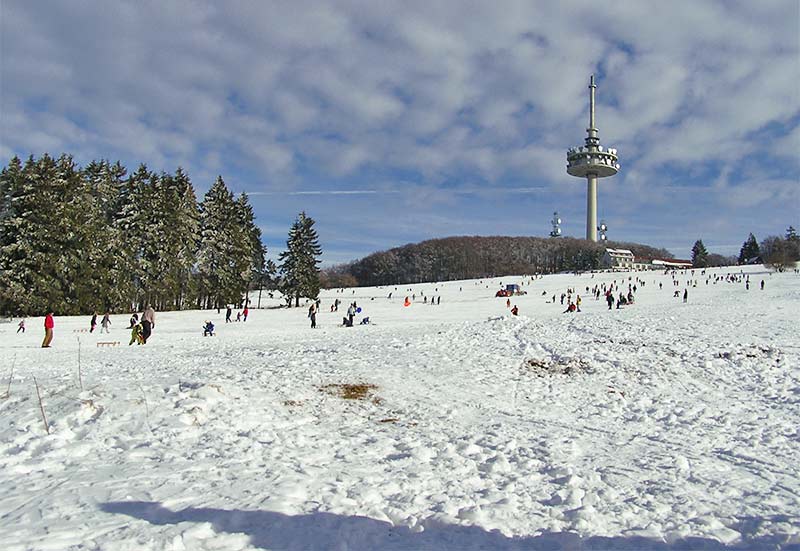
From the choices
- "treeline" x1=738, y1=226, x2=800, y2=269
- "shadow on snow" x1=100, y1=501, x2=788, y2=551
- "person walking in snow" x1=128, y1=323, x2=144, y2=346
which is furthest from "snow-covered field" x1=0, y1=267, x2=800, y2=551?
"treeline" x1=738, y1=226, x2=800, y2=269

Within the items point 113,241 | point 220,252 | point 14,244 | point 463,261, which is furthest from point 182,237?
point 463,261

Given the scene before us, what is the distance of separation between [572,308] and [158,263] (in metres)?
33.9

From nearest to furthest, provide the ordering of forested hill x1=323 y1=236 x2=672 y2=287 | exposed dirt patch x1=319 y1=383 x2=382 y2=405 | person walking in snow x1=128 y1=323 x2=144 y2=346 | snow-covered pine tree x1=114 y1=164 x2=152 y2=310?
1. exposed dirt patch x1=319 y1=383 x2=382 y2=405
2. person walking in snow x1=128 y1=323 x2=144 y2=346
3. snow-covered pine tree x1=114 y1=164 x2=152 y2=310
4. forested hill x1=323 y1=236 x2=672 y2=287

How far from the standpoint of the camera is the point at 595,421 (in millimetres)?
9008

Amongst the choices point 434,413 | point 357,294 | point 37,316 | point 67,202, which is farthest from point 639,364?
point 357,294

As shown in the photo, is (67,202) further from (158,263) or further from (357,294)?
(357,294)

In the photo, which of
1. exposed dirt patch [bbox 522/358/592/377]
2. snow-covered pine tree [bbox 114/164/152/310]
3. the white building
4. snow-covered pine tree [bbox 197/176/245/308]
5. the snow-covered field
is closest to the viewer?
the snow-covered field

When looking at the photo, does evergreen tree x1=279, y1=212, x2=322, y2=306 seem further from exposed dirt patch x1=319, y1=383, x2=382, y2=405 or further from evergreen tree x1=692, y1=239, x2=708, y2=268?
evergreen tree x1=692, y1=239, x2=708, y2=268

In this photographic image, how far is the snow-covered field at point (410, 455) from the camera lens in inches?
190

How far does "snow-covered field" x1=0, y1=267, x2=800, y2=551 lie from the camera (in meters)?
4.82

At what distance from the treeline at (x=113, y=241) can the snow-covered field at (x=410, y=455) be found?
1072 inches

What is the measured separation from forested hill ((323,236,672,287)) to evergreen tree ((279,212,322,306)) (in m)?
85.7

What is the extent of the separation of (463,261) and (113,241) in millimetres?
125910

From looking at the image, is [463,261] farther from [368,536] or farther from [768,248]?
[368,536]
